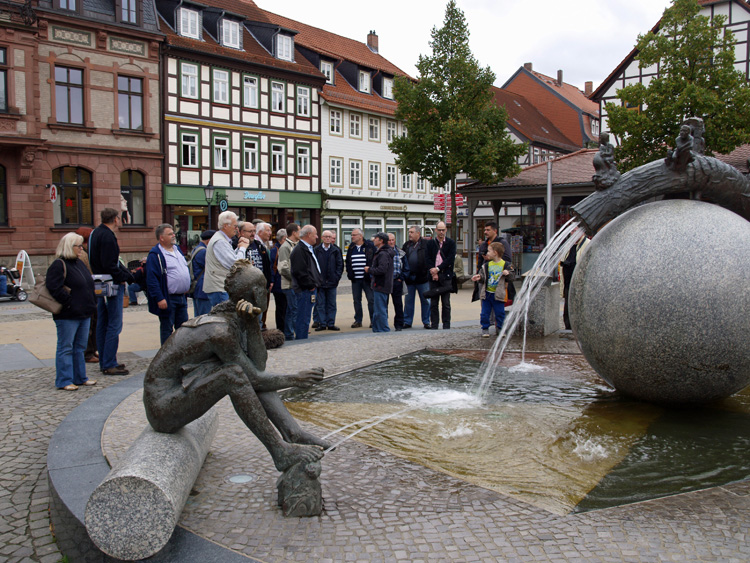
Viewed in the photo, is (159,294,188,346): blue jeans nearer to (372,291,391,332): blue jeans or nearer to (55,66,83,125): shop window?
(372,291,391,332): blue jeans

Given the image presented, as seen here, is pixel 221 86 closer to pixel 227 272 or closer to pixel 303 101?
pixel 303 101

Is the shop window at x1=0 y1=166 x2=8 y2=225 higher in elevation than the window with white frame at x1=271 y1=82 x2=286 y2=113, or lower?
lower

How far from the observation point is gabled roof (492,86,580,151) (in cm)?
4971

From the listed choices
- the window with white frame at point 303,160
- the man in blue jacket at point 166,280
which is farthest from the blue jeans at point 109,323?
the window with white frame at point 303,160

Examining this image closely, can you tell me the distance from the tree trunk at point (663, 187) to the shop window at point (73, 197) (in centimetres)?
2652

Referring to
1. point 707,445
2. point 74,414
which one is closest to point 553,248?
point 707,445

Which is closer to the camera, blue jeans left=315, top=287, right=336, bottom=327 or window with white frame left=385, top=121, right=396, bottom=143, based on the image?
blue jeans left=315, top=287, right=336, bottom=327

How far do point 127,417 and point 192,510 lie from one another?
6.85 feet

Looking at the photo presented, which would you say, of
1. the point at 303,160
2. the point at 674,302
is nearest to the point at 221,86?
the point at 303,160

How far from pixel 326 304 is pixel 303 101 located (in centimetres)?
2738

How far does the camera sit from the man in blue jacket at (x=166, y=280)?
327 inches

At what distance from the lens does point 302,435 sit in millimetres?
3861

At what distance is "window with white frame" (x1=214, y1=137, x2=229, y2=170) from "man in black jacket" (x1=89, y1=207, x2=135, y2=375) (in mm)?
25906

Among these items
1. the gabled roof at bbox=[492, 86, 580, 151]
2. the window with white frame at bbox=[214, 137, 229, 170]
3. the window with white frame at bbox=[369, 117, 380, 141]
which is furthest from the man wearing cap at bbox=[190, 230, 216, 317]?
the gabled roof at bbox=[492, 86, 580, 151]
